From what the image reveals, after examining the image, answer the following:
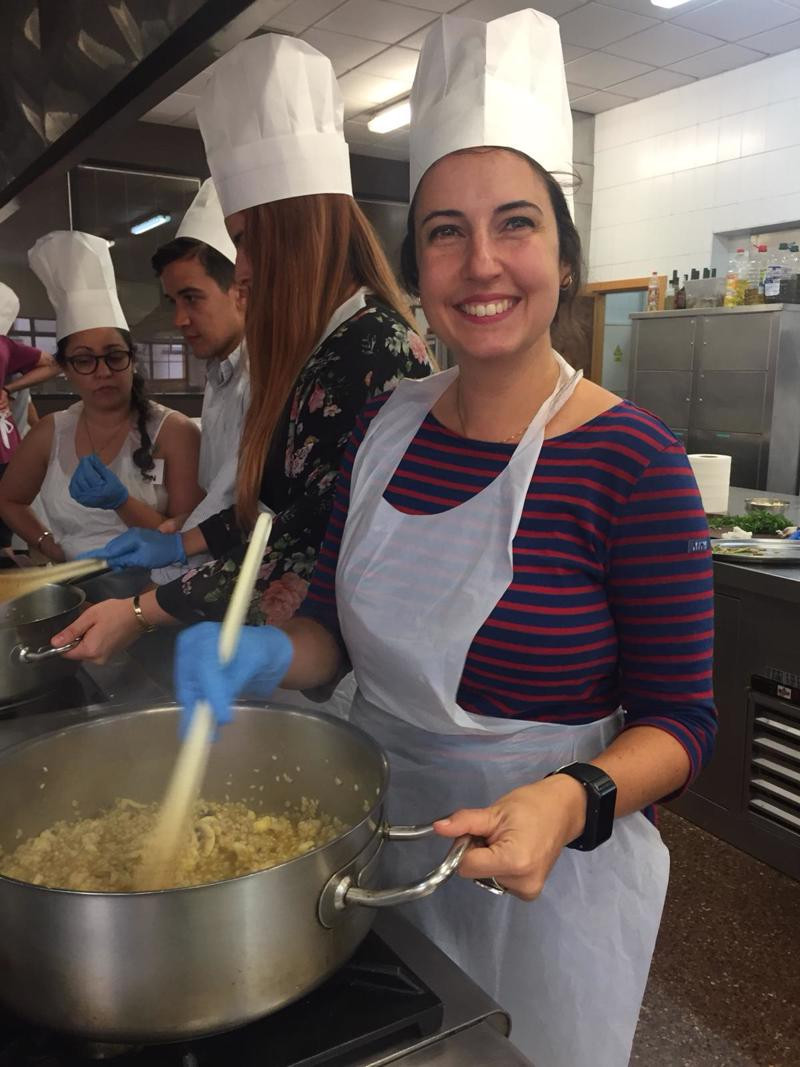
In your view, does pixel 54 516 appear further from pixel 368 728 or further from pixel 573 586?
pixel 573 586

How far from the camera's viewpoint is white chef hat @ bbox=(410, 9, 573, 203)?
978 mm

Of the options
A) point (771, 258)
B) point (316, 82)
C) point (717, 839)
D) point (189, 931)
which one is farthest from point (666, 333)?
point (189, 931)

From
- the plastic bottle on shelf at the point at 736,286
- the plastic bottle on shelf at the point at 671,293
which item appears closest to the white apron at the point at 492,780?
the plastic bottle on shelf at the point at 736,286

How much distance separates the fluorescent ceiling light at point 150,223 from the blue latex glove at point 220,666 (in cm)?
576

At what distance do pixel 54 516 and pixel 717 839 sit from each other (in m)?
2.18

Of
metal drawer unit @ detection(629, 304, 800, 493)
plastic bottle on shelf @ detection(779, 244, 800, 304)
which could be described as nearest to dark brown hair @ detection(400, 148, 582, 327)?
metal drawer unit @ detection(629, 304, 800, 493)

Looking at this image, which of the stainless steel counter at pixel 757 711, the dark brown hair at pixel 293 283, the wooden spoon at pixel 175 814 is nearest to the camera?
the wooden spoon at pixel 175 814

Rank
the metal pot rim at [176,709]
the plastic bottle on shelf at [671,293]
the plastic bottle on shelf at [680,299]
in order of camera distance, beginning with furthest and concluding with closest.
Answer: the plastic bottle on shelf at [671,293], the plastic bottle on shelf at [680,299], the metal pot rim at [176,709]

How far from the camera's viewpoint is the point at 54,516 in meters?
2.50

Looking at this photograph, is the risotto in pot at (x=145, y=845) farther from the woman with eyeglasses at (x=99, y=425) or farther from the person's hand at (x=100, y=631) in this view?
the woman with eyeglasses at (x=99, y=425)

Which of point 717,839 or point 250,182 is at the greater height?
point 250,182

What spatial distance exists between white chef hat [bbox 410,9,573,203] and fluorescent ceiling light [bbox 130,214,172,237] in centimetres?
554

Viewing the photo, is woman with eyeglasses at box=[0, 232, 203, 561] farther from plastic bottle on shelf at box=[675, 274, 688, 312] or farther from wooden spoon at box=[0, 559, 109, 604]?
plastic bottle on shelf at box=[675, 274, 688, 312]

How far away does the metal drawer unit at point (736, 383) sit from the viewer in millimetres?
5203
